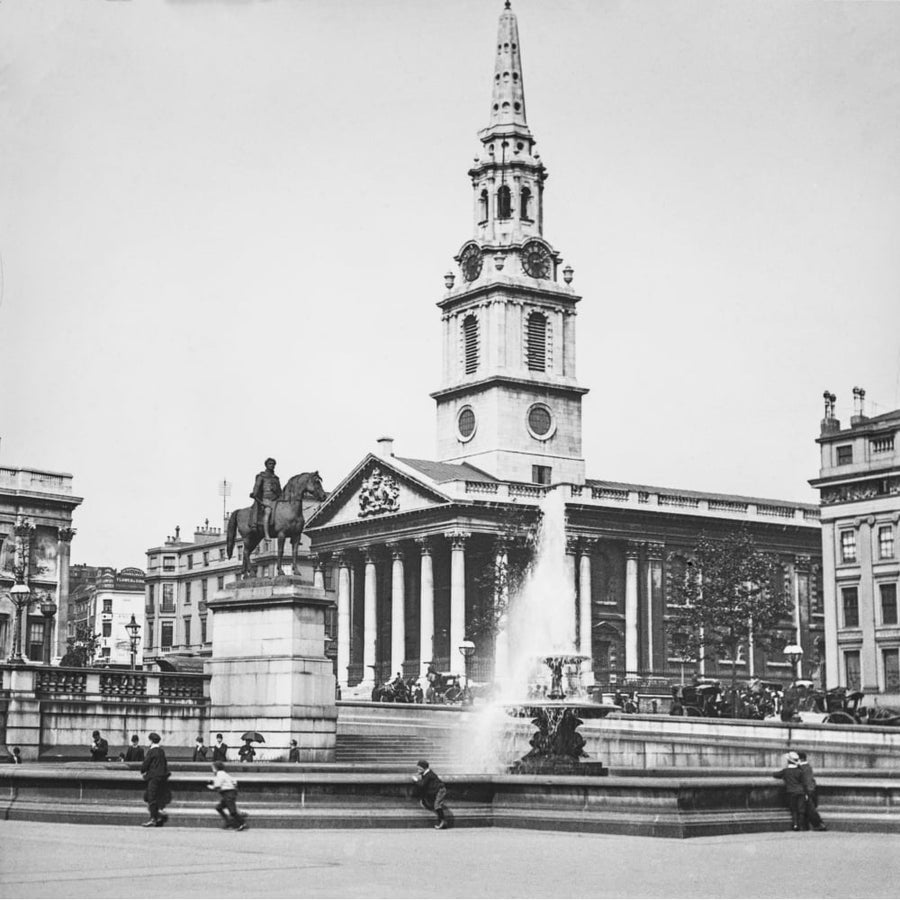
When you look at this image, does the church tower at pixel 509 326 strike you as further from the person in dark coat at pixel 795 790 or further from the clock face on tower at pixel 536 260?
the person in dark coat at pixel 795 790

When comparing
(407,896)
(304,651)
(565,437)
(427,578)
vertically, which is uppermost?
(565,437)

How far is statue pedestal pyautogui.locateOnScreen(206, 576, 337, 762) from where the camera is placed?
38062 millimetres

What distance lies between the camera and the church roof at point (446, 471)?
318ft

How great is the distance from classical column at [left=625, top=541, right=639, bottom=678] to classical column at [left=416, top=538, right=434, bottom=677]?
1083 centimetres

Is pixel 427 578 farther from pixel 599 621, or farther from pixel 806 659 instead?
pixel 806 659

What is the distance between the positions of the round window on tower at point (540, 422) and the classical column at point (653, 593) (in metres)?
9.56

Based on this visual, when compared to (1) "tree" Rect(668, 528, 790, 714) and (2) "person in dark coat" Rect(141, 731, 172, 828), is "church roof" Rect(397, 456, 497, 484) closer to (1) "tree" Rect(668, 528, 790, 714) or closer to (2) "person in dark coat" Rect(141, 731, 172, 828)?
(1) "tree" Rect(668, 528, 790, 714)

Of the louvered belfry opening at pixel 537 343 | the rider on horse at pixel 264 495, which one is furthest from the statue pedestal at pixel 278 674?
the louvered belfry opening at pixel 537 343

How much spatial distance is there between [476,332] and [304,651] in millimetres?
67460

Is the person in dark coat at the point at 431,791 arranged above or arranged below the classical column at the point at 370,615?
below

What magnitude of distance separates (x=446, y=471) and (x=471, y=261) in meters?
13.8

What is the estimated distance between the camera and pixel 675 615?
98812 mm

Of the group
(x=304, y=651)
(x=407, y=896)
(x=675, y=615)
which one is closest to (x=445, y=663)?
(x=675, y=615)

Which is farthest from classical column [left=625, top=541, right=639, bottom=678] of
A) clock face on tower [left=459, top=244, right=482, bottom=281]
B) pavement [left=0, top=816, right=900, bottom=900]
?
pavement [left=0, top=816, right=900, bottom=900]
